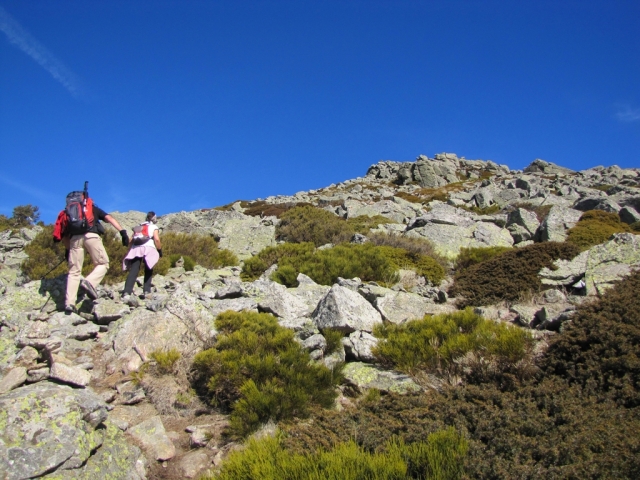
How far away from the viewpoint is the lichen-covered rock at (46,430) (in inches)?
131

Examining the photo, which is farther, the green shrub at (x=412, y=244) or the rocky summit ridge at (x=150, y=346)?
the green shrub at (x=412, y=244)

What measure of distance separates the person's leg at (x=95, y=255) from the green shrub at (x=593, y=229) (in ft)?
38.8

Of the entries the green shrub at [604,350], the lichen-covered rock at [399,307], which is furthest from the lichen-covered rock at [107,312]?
the green shrub at [604,350]

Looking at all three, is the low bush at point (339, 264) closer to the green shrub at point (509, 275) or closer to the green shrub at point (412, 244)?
the green shrub at point (412, 244)

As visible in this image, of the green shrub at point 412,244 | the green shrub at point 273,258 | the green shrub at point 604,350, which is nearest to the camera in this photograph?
the green shrub at point 604,350

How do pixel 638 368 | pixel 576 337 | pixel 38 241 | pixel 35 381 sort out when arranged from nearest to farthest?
pixel 638 368
pixel 35 381
pixel 576 337
pixel 38 241

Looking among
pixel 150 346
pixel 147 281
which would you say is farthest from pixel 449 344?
pixel 147 281

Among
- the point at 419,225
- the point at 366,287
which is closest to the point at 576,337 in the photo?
the point at 366,287

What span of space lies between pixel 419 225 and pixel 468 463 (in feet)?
45.1

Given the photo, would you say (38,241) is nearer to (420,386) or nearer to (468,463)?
(420,386)

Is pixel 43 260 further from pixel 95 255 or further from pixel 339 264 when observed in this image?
pixel 339 264

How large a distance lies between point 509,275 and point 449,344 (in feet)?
15.1

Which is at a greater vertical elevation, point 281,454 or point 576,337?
point 576,337

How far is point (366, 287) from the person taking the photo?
7895 millimetres
